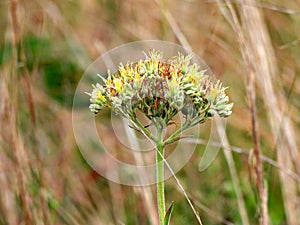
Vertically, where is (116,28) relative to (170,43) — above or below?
above

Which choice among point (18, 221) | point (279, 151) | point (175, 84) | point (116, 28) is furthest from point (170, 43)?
point (175, 84)

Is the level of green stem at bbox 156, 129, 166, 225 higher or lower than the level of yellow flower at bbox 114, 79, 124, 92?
lower

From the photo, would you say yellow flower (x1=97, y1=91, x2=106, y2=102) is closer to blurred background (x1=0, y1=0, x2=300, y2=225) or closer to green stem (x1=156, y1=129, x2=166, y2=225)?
green stem (x1=156, y1=129, x2=166, y2=225)

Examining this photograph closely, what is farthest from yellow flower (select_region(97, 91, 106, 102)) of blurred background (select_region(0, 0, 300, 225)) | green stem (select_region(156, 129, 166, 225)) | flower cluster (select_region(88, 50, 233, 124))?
blurred background (select_region(0, 0, 300, 225))

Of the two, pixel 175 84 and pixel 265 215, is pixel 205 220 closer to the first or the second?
pixel 265 215

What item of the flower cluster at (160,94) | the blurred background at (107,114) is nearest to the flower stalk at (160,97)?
the flower cluster at (160,94)

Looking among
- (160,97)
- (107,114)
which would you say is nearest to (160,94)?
(160,97)
